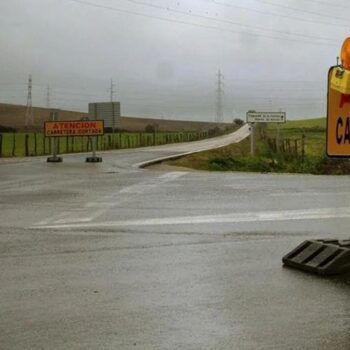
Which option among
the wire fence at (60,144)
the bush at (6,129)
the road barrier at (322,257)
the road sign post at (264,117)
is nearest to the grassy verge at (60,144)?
the wire fence at (60,144)

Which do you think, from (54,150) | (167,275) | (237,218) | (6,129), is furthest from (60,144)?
(167,275)

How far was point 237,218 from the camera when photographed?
10125 millimetres

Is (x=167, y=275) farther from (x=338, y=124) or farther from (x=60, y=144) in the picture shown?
(x=60, y=144)

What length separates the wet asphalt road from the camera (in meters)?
Result: 4.70

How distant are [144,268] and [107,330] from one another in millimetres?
1991

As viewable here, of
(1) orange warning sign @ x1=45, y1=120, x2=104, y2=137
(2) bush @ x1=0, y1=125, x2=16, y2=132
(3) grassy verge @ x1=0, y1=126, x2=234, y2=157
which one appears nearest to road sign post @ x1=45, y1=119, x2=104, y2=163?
(1) orange warning sign @ x1=45, y1=120, x2=104, y2=137

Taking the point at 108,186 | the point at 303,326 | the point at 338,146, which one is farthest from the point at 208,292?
the point at 108,186

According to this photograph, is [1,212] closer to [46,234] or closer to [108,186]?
[46,234]

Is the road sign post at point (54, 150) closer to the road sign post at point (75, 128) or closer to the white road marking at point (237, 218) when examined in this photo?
the road sign post at point (75, 128)

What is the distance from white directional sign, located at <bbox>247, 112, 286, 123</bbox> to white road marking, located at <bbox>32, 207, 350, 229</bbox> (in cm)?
2259

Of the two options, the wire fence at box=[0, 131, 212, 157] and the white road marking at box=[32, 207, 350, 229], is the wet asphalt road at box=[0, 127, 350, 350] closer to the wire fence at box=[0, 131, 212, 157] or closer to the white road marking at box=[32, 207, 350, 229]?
the white road marking at box=[32, 207, 350, 229]

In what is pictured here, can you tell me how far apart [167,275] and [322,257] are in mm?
1524

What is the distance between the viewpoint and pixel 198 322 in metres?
4.96

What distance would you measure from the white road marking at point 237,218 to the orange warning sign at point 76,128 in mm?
17029
